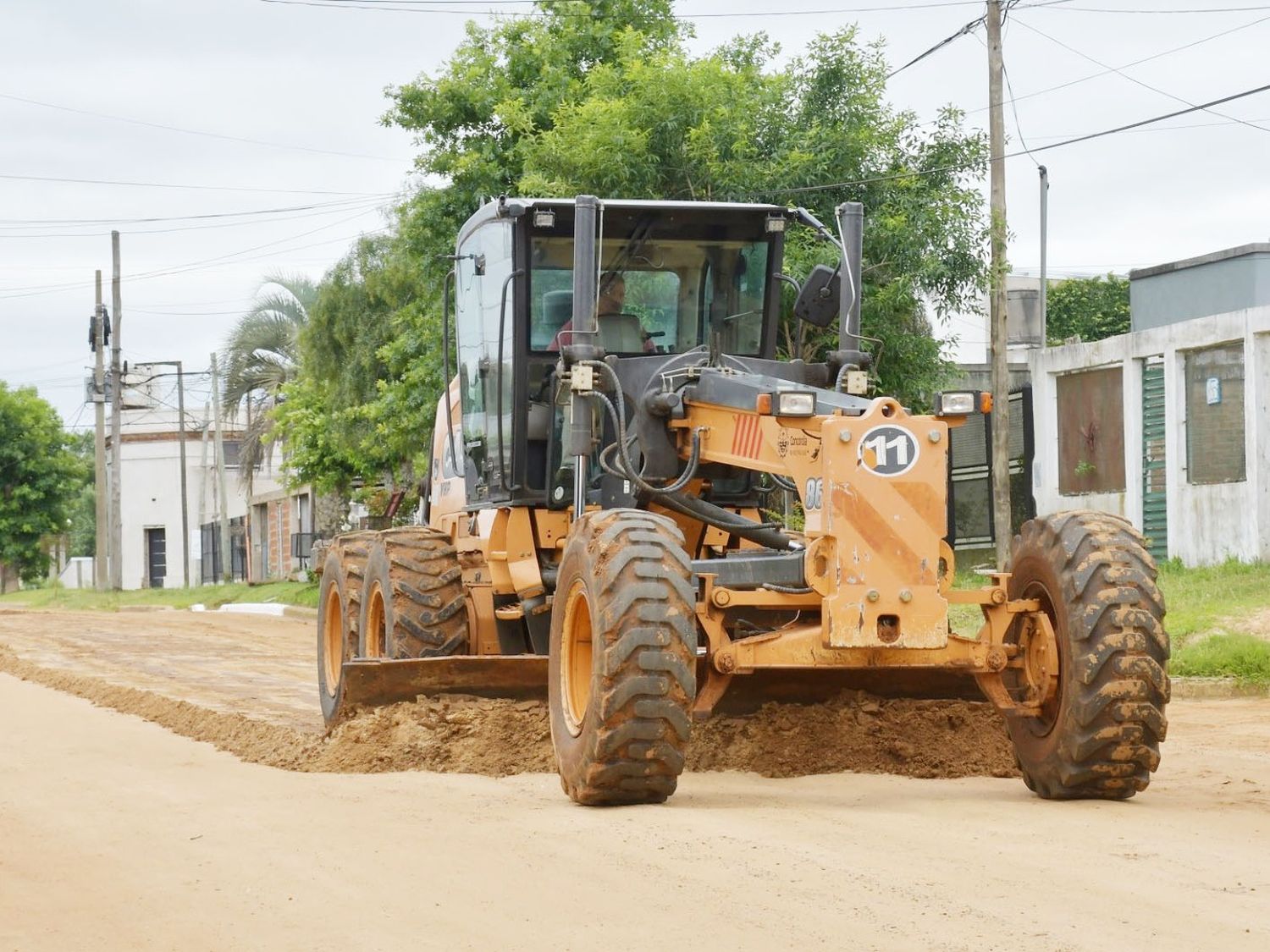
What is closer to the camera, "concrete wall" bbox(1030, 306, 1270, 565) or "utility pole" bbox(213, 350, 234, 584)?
"concrete wall" bbox(1030, 306, 1270, 565)

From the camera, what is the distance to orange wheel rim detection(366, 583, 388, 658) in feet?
39.6

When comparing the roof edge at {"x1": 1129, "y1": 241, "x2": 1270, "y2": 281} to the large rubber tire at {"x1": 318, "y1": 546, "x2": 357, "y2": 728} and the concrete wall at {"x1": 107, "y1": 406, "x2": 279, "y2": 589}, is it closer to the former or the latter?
the large rubber tire at {"x1": 318, "y1": 546, "x2": 357, "y2": 728}

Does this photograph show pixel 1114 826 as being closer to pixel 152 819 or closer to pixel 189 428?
pixel 152 819

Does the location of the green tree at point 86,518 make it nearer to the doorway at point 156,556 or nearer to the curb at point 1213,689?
the doorway at point 156,556

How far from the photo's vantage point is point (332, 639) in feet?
44.3

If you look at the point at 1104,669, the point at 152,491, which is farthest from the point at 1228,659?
the point at 152,491

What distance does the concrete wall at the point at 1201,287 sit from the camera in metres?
26.1

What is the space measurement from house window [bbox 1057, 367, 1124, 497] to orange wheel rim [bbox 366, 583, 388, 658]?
14944 millimetres

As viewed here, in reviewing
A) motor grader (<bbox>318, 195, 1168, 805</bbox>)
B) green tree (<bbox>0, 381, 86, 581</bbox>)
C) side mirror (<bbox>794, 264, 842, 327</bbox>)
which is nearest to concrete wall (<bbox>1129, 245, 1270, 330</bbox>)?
motor grader (<bbox>318, 195, 1168, 805</bbox>)

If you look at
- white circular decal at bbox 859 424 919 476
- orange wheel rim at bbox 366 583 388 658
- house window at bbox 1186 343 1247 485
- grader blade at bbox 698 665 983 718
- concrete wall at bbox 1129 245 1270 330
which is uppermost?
concrete wall at bbox 1129 245 1270 330

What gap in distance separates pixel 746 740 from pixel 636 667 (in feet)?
6.70

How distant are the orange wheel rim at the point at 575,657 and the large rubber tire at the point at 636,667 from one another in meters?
0.36

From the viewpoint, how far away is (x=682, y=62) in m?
21.2

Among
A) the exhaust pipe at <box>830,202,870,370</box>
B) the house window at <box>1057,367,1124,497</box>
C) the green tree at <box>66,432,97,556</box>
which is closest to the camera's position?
the exhaust pipe at <box>830,202,870,370</box>
